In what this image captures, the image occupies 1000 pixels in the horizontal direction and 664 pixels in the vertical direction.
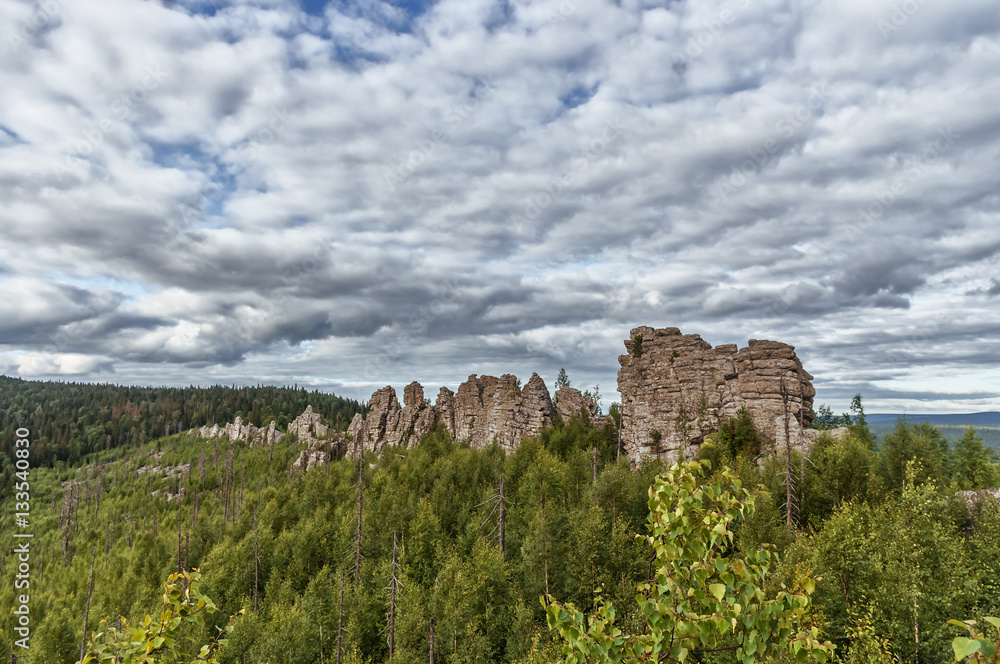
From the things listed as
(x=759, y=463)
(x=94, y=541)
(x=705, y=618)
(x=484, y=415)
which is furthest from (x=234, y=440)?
(x=705, y=618)

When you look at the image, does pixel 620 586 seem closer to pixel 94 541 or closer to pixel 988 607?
pixel 988 607

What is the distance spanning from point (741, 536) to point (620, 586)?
1153 cm

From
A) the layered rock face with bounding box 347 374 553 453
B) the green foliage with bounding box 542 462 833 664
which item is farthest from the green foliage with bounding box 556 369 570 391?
the green foliage with bounding box 542 462 833 664

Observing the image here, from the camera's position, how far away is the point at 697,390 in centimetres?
6825

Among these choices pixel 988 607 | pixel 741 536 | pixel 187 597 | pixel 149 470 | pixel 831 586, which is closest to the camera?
pixel 187 597

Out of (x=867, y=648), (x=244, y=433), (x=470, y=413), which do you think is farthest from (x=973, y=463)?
(x=244, y=433)

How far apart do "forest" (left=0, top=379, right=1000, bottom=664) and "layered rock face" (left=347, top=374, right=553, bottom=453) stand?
14.9ft

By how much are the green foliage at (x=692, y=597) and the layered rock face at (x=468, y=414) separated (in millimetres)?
88241

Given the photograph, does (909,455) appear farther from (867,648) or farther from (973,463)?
(867,648)

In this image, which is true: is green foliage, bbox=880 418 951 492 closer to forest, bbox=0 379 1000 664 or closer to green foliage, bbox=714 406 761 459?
forest, bbox=0 379 1000 664

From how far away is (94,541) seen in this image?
4338 inches

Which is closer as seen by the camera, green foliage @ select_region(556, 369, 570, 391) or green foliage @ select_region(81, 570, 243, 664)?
green foliage @ select_region(81, 570, 243, 664)

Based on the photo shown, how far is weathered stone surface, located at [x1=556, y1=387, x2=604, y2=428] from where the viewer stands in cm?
9356

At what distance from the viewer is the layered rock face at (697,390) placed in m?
60.2
